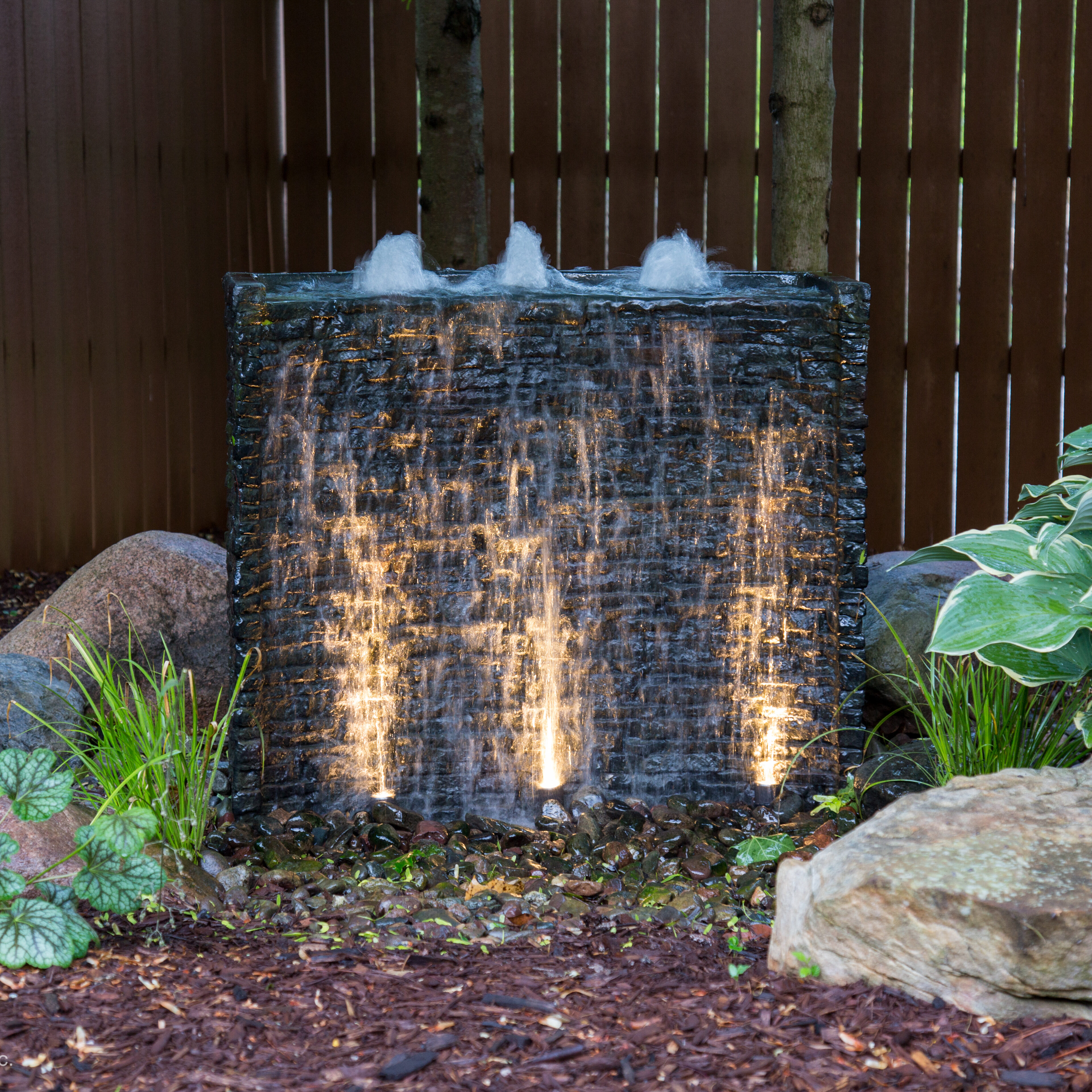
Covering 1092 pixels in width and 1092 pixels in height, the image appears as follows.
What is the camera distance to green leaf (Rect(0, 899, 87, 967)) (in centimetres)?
201

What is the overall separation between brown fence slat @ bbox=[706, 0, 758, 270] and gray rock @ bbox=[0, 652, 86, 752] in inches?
149

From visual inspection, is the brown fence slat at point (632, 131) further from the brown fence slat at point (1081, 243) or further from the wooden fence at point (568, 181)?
the brown fence slat at point (1081, 243)

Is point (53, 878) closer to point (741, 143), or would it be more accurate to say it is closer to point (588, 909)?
point (588, 909)

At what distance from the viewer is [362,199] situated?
19.9ft

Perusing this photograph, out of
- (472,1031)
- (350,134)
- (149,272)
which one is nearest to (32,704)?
(472,1031)

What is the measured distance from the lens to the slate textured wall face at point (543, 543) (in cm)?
326

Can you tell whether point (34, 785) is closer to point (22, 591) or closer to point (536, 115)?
point (22, 591)

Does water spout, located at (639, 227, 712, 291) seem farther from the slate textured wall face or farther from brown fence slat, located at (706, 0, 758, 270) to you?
brown fence slat, located at (706, 0, 758, 270)

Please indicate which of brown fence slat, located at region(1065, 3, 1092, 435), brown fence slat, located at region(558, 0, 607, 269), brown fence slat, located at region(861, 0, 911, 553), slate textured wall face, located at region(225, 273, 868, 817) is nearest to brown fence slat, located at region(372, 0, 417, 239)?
brown fence slat, located at region(558, 0, 607, 269)

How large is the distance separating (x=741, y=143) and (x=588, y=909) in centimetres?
434

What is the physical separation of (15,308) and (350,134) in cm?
196

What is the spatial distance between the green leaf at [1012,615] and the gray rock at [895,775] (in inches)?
30.4

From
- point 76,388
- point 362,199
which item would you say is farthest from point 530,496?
point 76,388

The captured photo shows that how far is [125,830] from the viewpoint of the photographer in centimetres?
217
